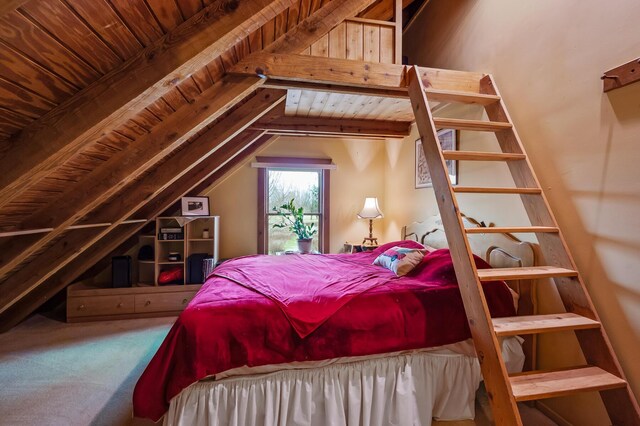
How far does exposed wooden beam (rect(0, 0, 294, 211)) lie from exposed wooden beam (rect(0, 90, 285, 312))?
47.5 inches

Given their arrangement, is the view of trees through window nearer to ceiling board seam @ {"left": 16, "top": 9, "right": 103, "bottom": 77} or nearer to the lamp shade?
the lamp shade

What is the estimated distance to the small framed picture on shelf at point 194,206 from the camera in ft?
11.7

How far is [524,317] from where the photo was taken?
1584 millimetres

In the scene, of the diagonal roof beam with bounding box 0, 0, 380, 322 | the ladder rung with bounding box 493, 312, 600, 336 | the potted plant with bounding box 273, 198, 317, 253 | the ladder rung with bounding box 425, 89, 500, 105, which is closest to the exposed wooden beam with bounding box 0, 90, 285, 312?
the diagonal roof beam with bounding box 0, 0, 380, 322

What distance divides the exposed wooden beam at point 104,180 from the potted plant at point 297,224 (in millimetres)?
2536

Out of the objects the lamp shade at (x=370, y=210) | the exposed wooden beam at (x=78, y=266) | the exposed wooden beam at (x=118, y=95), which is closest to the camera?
the exposed wooden beam at (x=118, y=95)

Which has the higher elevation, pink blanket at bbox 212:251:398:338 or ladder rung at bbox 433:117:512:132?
ladder rung at bbox 433:117:512:132

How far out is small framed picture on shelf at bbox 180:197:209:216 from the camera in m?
3.58

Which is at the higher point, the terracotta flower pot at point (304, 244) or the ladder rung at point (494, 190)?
the ladder rung at point (494, 190)

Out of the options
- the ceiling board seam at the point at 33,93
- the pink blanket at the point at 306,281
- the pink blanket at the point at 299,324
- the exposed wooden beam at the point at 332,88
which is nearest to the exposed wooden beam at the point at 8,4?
the ceiling board seam at the point at 33,93

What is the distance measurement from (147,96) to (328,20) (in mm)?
1495

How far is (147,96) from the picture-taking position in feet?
3.92

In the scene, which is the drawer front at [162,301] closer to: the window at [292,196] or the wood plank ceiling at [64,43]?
the window at [292,196]

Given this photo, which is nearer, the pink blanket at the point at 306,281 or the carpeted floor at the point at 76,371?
the pink blanket at the point at 306,281
